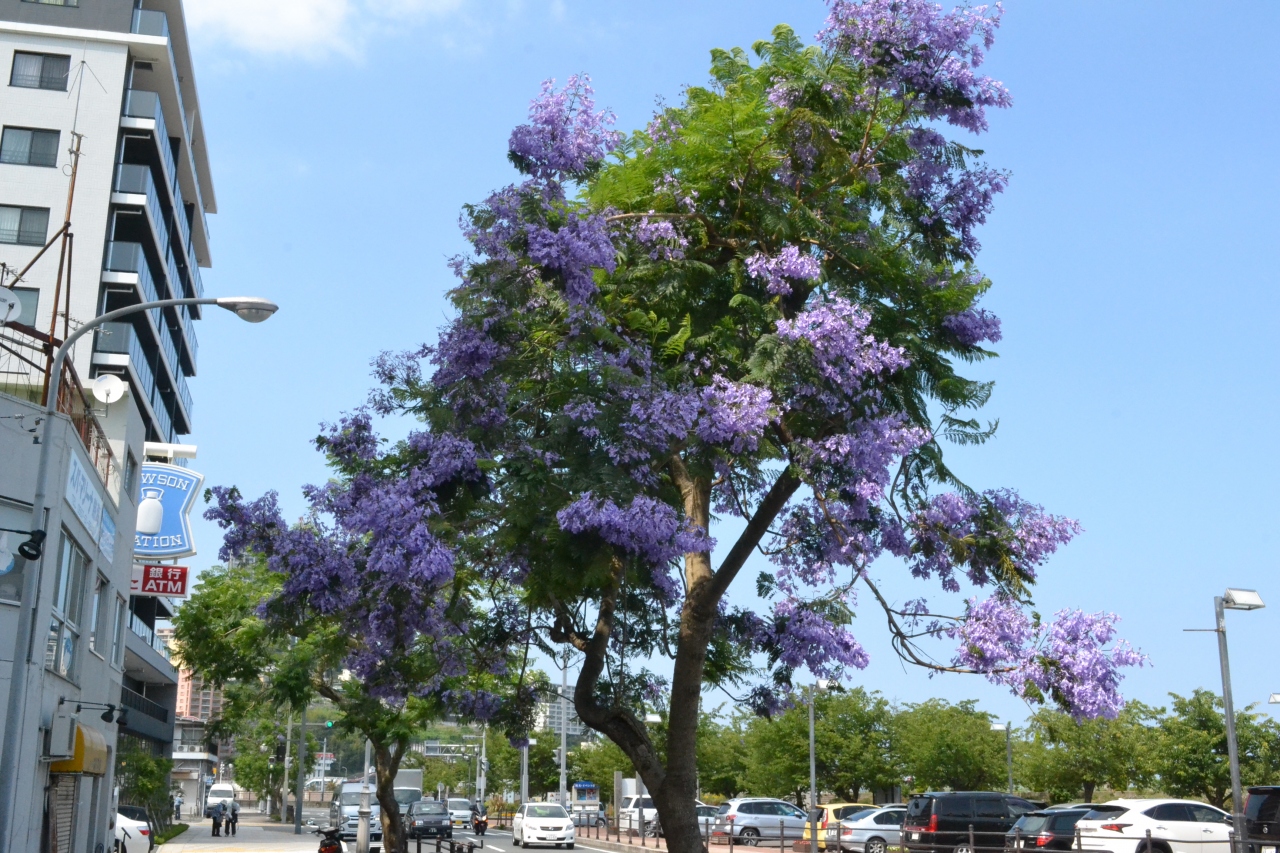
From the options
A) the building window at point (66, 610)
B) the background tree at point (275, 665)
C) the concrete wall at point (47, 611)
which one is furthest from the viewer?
the background tree at point (275, 665)

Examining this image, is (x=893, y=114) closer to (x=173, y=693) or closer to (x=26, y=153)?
(x=26, y=153)

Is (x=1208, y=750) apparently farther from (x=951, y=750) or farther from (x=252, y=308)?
(x=252, y=308)

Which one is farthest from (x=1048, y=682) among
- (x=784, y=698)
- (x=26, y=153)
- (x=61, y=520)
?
(x=26, y=153)

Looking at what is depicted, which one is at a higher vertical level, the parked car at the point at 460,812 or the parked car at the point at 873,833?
the parked car at the point at 873,833

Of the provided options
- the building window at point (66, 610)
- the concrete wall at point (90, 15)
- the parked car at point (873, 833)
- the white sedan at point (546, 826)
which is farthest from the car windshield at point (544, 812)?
the concrete wall at point (90, 15)

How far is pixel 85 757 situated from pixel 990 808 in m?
20.9

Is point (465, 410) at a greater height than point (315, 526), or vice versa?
point (465, 410)

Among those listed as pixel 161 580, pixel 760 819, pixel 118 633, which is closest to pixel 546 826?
pixel 760 819

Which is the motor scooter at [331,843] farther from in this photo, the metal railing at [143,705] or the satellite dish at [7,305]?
the metal railing at [143,705]

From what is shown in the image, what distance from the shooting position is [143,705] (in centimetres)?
5578

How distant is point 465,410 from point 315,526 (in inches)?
100

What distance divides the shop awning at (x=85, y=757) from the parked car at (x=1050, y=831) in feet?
53.2

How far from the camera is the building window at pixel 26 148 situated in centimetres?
4497

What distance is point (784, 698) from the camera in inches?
619
